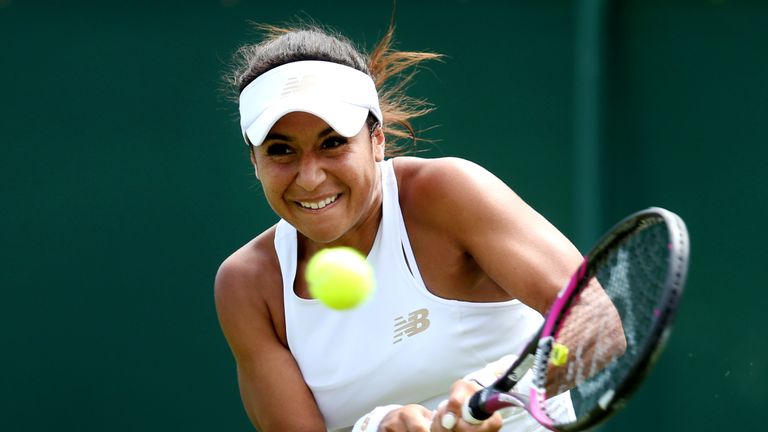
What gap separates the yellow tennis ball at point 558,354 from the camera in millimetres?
1822

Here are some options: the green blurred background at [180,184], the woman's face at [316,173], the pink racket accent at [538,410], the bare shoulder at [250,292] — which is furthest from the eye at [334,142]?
the green blurred background at [180,184]

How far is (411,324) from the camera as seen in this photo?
229cm

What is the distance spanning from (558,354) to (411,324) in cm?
52

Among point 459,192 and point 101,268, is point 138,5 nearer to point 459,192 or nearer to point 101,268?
point 101,268

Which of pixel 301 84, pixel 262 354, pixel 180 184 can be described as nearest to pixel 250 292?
pixel 262 354

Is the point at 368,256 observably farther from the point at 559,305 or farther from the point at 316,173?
the point at 559,305

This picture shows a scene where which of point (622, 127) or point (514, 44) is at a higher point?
point (514, 44)

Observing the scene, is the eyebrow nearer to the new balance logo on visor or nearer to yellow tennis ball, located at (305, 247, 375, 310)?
the new balance logo on visor

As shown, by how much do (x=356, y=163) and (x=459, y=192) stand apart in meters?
0.22

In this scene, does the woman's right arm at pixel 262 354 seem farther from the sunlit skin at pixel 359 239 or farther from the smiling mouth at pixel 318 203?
the smiling mouth at pixel 318 203

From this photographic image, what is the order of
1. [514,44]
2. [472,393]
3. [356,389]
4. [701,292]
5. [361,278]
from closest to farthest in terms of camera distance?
[472,393]
[361,278]
[356,389]
[701,292]
[514,44]

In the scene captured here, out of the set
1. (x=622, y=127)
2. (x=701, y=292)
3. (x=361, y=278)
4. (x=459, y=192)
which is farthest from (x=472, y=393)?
(x=622, y=127)

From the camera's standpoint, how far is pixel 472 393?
189 centimetres

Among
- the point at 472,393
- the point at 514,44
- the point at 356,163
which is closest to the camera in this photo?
the point at 472,393
